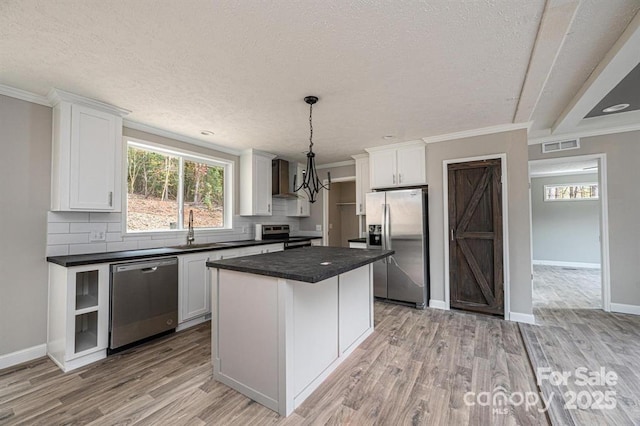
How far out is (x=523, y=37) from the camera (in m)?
1.79

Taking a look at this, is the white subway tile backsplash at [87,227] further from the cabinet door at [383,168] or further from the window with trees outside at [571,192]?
the window with trees outside at [571,192]

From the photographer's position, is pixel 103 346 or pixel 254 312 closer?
pixel 254 312

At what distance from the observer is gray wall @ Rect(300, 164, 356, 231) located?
543cm

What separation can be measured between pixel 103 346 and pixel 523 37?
164 inches

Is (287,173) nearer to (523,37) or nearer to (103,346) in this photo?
(103,346)


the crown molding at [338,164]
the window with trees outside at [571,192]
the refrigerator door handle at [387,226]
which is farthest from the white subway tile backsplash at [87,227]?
the window with trees outside at [571,192]

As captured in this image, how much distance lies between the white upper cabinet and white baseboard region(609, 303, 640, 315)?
9.49 ft

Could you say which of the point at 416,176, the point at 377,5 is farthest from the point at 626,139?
the point at 377,5

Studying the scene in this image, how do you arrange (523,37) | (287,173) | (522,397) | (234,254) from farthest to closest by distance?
(287,173) → (234,254) → (522,397) → (523,37)

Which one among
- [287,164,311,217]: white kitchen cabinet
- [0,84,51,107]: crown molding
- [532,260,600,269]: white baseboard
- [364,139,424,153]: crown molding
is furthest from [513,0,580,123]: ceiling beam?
[532,260,600,269]: white baseboard

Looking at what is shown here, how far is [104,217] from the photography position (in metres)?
3.00

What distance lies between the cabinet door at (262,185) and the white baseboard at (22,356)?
2.87 m

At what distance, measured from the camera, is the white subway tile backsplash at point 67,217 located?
8.64ft

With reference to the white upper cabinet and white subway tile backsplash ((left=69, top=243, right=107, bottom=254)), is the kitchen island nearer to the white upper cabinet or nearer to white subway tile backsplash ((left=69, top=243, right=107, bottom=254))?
white subway tile backsplash ((left=69, top=243, right=107, bottom=254))
